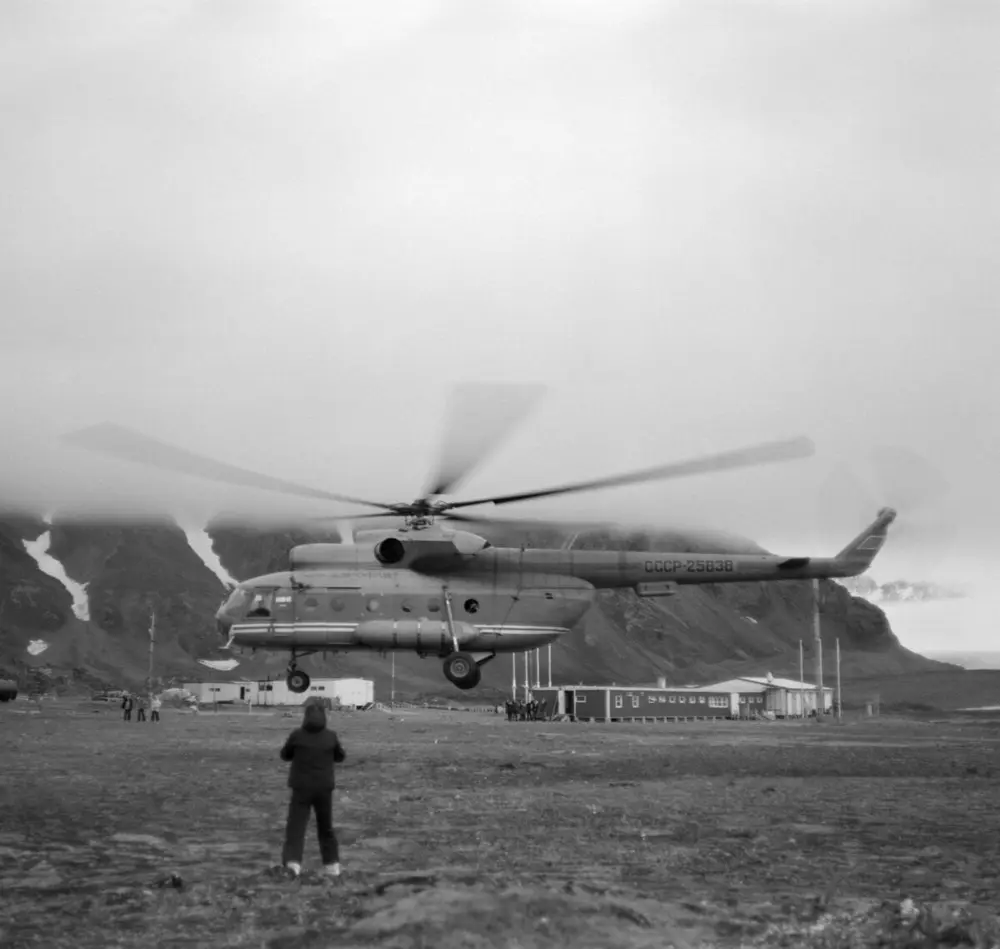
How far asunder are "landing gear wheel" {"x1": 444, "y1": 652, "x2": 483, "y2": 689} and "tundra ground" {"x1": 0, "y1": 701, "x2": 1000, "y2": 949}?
4829 millimetres

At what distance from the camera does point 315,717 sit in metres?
14.0

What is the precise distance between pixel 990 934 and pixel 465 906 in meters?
4.55

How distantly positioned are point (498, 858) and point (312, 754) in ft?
8.97

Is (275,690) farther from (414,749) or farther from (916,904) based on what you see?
(916,904)

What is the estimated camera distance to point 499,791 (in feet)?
82.5

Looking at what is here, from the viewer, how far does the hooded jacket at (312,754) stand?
45.5 feet

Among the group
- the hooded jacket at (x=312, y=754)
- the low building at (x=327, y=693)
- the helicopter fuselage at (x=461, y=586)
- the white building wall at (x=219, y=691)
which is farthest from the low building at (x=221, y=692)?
the hooded jacket at (x=312, y=754)

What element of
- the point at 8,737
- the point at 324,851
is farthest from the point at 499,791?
the point at 8,737

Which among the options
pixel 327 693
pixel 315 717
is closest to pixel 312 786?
pixel 315 717

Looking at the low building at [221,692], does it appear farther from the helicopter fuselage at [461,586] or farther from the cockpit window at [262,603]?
the helicopter fuselage at [461,586]

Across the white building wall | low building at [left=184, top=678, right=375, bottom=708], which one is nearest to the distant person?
low building at [left=184, top=678, right=375, bottom=708]

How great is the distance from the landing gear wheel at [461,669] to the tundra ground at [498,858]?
483 centimetres

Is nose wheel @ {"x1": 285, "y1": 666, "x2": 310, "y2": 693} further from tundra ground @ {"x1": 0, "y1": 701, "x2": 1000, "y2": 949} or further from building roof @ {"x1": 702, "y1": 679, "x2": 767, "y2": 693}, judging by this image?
building roof @ {"x1": 702, "y1": 679, "x2": 767, "y2": 693}

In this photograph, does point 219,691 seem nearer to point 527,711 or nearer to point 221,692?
point 221,692
